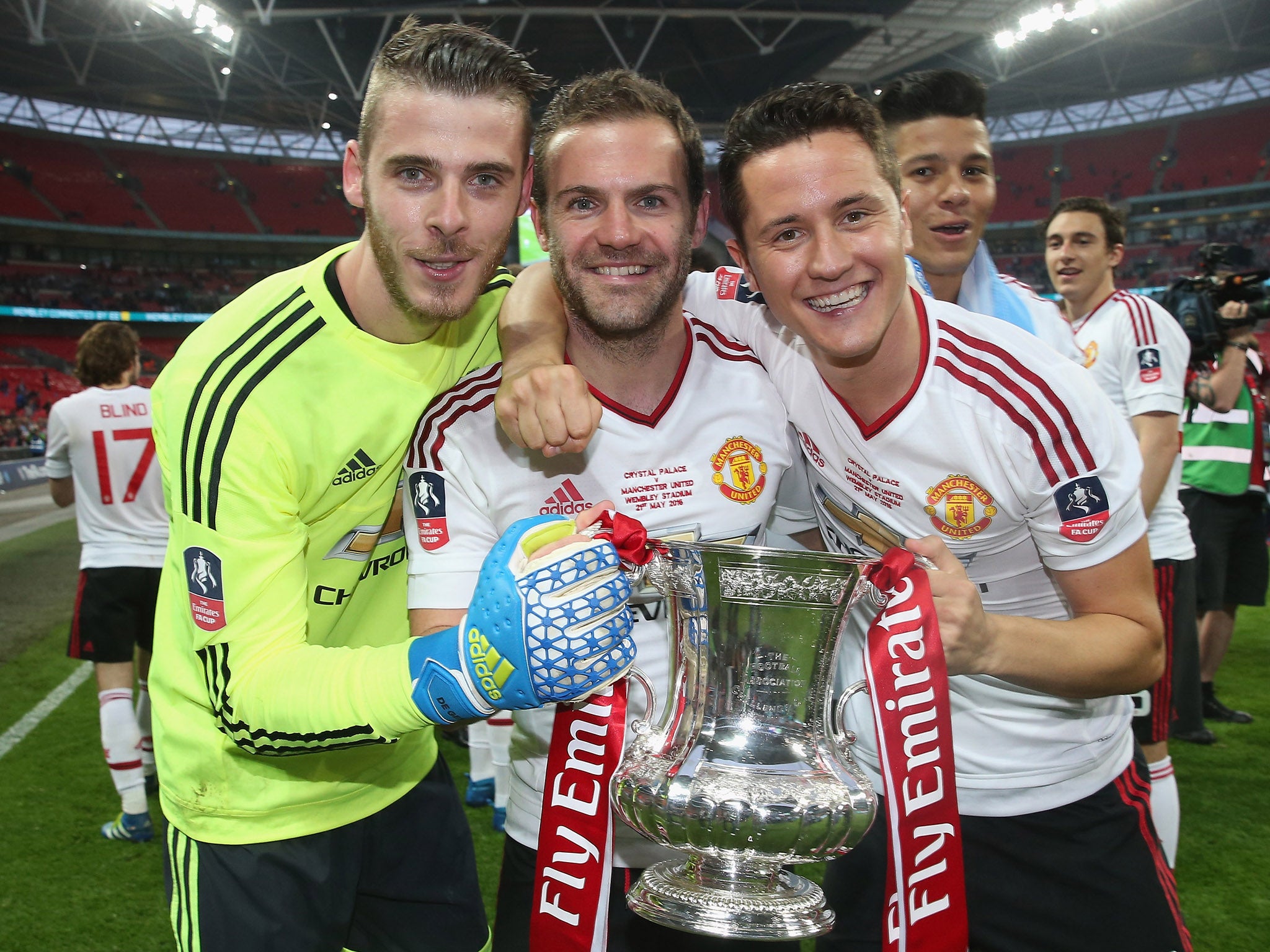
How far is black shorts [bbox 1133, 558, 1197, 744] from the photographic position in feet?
10.4

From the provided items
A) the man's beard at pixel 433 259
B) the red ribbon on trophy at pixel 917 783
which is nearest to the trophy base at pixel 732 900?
the red ribbon on trophy at pixel 917 783

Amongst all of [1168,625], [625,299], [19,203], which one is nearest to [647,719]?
[625,299]

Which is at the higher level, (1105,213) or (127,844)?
(1105,213)

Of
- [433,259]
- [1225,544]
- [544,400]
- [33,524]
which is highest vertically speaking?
[433,259]

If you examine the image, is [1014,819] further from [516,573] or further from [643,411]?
[516,573]

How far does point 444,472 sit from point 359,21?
19.6 metres

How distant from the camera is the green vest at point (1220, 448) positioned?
496cm

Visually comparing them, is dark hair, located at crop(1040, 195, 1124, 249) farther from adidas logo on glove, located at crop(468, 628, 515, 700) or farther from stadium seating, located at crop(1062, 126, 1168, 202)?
stadium seating, located at crop(1062, 126, 1168, 202)

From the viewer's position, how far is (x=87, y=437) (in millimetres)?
4512

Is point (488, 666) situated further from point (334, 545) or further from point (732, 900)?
point (334, 545)

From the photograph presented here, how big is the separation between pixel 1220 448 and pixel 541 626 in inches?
199

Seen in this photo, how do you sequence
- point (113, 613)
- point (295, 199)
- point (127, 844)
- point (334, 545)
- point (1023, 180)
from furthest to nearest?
1. point (295, 199)
2. point (1023, 180)
3. point (113, 613)
4. point (127, 844)
5. point (334, 545)

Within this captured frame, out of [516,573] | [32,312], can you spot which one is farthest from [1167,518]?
[32,312]

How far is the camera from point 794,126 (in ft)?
5.33
